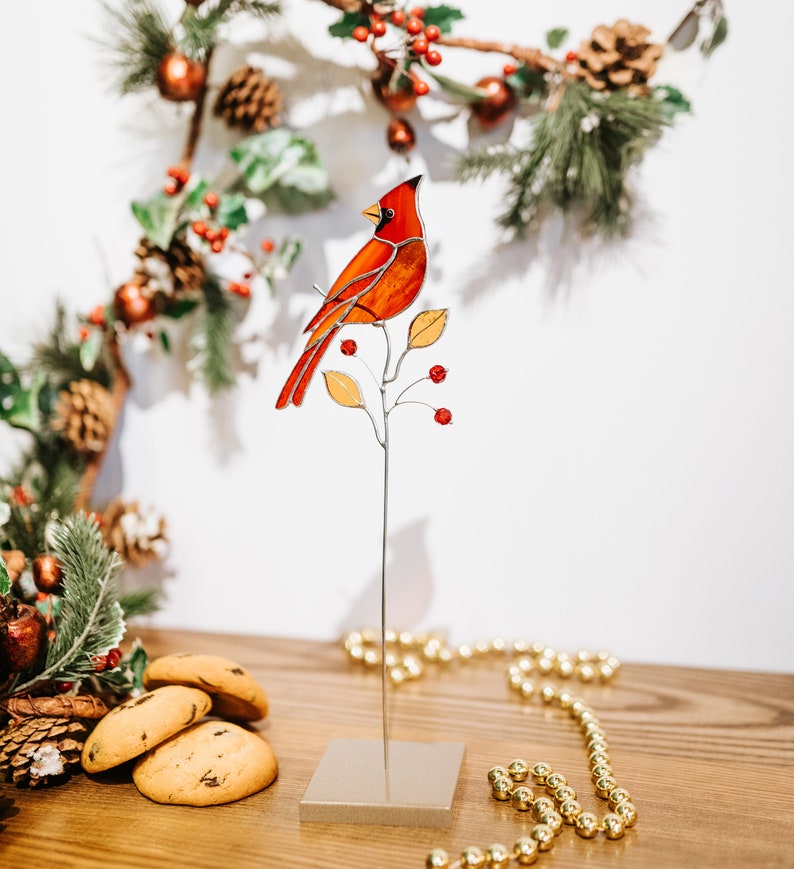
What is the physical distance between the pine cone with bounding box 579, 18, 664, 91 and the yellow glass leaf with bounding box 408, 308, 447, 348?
1.10 ft

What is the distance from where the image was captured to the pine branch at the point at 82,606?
0.77m

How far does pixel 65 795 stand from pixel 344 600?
1.31ft

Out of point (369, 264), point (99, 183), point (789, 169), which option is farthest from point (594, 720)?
point (99, 183)

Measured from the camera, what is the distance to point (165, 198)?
0.95 metres

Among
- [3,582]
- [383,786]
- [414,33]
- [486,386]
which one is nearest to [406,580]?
[486,386]

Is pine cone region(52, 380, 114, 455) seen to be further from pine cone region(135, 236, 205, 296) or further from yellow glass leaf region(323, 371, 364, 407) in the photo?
yellow glass leaf region(323, 371, 364, 407)

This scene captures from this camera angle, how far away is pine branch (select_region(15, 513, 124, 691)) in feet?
2.51

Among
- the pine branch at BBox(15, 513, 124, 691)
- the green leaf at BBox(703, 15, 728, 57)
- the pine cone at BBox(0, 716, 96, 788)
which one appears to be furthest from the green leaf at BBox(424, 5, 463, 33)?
the pine cone at BBox(0, 716, 96, 788)

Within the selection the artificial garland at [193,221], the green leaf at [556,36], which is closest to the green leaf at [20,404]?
the artificial garland at [193,221]

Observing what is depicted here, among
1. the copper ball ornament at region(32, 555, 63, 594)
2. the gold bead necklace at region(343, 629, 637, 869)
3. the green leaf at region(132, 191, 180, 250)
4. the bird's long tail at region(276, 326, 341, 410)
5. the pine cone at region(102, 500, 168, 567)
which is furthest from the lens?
the pine cone at region(102, 500, 168, 567)

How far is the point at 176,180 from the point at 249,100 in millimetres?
116

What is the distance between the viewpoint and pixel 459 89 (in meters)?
0.90

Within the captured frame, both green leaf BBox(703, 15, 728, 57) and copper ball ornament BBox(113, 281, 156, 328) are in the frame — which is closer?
green leaf BBox(703, 15, 728, 57)

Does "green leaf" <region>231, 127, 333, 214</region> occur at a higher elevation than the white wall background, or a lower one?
higher
